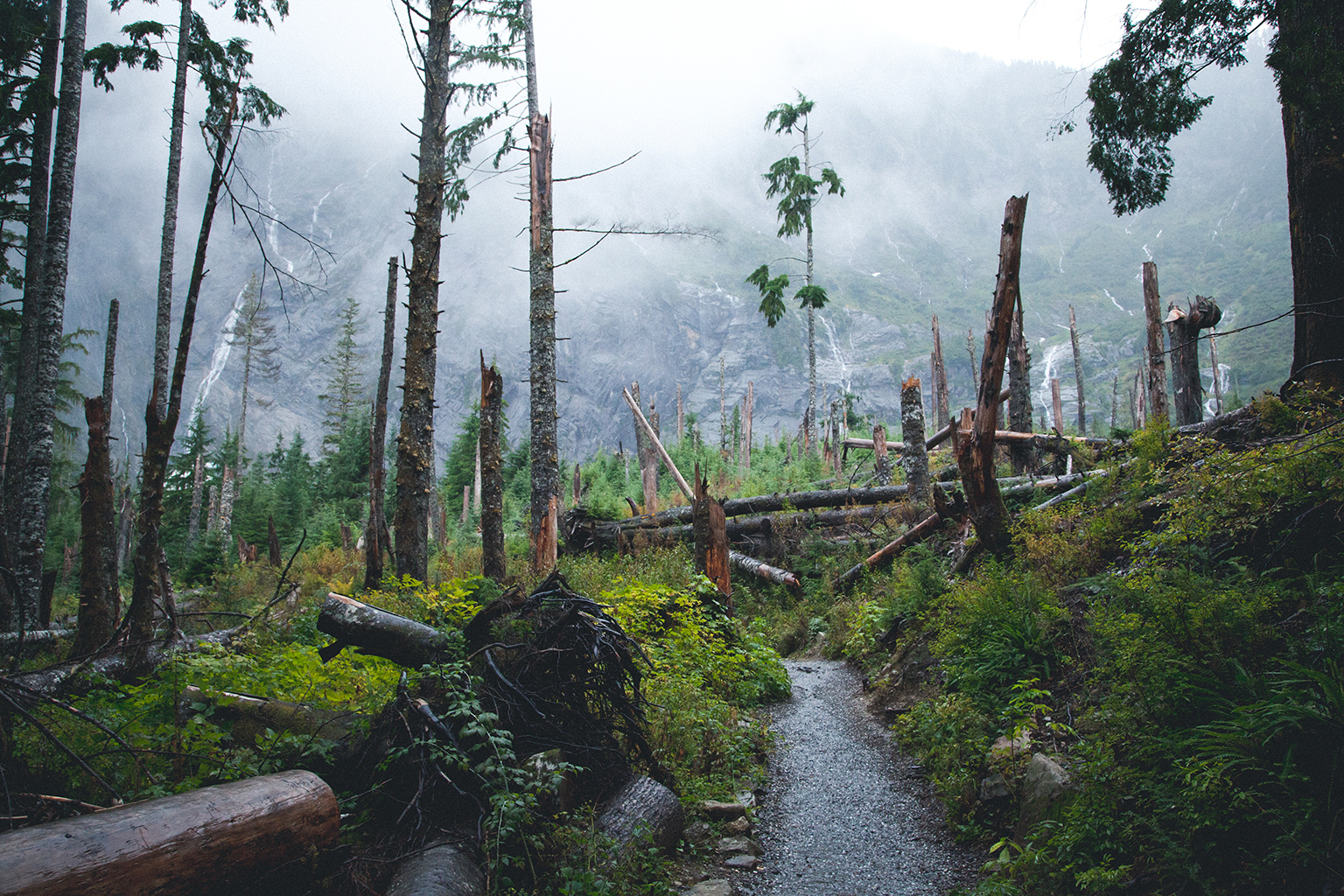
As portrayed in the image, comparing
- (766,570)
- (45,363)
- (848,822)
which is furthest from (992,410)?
(45,363)

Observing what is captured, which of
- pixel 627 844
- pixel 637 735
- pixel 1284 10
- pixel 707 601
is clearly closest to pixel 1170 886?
pixel 627 844

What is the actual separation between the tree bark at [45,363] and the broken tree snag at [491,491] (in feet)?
19.7

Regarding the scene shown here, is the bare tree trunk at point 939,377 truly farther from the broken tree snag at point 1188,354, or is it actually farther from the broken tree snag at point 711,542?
the broken tree snag at point 711,542

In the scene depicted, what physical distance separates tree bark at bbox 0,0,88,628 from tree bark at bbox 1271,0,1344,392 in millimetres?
14627

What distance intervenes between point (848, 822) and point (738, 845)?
89 cm

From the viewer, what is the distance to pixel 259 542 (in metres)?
28.3

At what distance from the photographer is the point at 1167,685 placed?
3342mm

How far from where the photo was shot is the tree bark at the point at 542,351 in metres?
10.6

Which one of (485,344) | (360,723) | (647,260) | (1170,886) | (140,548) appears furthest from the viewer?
(647,260)

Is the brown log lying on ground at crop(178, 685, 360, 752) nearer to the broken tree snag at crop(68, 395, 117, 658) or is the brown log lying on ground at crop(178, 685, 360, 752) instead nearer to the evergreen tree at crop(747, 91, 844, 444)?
the broken tree snag at crop(68, 395, 117, 658)

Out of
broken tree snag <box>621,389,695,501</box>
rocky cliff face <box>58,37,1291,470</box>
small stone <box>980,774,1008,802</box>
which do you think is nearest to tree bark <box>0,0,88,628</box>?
broken tree snag <box>621,389,695,501</box>

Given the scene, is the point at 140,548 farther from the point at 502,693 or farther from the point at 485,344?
the point at 485,344

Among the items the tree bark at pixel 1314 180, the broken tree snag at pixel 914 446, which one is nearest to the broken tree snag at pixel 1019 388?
the broken tree snag at pixel 914 446

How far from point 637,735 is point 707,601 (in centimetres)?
418
